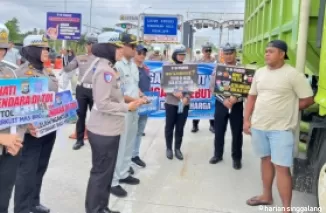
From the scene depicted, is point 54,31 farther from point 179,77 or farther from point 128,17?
point 179,77

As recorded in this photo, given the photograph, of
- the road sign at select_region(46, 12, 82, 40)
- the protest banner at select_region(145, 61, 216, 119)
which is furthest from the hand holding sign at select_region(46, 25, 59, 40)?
the protest banner at select_region(145, 61, 216, 119)

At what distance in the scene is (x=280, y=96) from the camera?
127 inches

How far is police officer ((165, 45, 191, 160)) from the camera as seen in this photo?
509cm

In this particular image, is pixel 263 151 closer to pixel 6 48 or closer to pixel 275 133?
pixel 275 133

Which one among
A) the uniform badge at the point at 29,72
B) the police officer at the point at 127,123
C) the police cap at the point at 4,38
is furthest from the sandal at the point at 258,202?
the police cap at the point at 4,38

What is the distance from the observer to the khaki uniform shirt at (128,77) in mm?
3881

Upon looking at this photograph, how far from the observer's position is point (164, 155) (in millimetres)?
5449

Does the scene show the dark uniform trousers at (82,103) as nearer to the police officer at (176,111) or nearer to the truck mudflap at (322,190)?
the police officer at (176,111)

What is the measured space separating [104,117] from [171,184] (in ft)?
5.17

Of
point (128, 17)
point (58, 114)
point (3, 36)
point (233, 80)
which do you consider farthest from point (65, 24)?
point (3, 36)

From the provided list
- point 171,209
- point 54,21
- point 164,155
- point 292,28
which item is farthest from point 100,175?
point 54,21

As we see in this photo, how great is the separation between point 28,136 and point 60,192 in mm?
1138

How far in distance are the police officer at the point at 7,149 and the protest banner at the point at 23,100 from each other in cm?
6

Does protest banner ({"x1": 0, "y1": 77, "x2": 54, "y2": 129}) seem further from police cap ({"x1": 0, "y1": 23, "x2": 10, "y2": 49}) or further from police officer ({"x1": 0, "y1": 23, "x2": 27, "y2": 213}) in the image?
police cap ({"x1": 0, "y1": 23, "x2": 10, "y2": 49})
